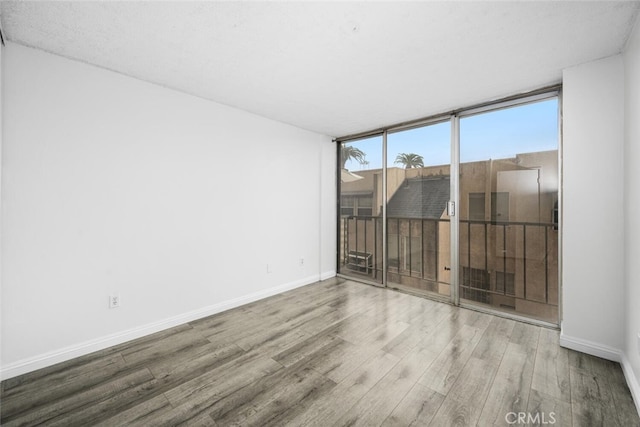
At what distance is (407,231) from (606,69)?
2436 millimetres

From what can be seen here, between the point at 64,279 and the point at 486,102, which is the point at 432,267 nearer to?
the point at 486,102

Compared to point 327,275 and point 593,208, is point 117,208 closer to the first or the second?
point 327,275

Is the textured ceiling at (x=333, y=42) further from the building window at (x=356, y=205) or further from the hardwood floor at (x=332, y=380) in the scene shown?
A: the hardwood floor at (x=332, y=380)

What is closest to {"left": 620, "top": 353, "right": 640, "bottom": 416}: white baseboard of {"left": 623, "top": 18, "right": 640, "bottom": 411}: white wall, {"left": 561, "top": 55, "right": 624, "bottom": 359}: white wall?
{"left": 623, "top": 18, "right": 640, "bottom": 411}: white wall

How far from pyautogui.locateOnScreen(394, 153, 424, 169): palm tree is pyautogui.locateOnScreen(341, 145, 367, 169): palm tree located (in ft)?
2.15

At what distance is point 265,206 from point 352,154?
1807mm

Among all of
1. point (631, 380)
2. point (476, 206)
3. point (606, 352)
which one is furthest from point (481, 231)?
point (631, 380)

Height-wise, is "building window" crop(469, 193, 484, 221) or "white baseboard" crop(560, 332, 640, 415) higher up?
"building window" crop(469, 193, 484, 221)

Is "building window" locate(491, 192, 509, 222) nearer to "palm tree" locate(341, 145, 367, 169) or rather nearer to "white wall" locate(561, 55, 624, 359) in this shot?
"white wall" locate(561, 55, 624, 359)

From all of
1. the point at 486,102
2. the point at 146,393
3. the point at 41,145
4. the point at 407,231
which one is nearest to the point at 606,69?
the point at 486,102

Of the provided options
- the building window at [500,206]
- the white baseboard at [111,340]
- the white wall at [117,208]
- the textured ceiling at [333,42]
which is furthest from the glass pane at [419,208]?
the white baseboard at [111,340]

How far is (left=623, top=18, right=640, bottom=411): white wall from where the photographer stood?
165cm

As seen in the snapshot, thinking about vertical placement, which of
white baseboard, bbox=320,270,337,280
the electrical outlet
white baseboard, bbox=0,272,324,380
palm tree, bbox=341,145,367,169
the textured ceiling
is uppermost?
the textured ceiling

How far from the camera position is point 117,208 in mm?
2307
